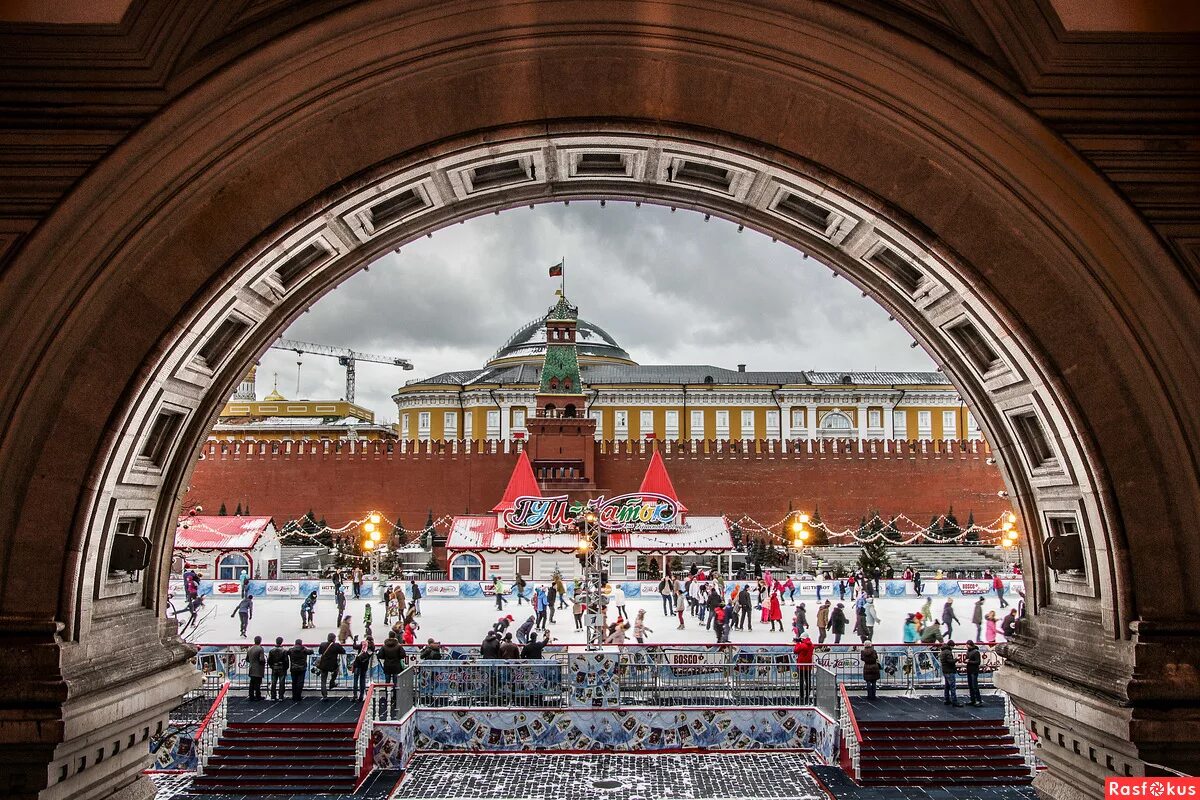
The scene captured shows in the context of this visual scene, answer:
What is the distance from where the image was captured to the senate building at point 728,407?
68750 mm

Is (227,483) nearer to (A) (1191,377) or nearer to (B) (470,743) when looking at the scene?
(B) (470,743)

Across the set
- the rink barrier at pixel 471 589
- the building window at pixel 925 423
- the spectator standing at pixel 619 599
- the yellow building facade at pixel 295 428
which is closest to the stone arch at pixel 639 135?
the spectator standing at pixel 619 599

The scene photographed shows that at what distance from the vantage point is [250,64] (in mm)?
4727

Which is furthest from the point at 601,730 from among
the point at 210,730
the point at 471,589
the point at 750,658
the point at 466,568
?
the point at 466,568

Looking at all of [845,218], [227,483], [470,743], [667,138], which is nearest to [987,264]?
[845,218]

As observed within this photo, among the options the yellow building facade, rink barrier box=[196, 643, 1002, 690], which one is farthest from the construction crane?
rink barrier box=[196, 643, 1002, 690]

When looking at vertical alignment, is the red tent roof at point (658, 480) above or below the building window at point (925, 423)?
below

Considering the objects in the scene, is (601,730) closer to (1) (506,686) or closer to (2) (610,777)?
(2) (610,777)

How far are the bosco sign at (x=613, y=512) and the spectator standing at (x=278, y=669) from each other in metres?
16.3

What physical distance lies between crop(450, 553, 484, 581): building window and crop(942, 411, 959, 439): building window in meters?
49.6

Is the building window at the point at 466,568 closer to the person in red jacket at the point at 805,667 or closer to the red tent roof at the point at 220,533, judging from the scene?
the red tent roof at the point at 220,533

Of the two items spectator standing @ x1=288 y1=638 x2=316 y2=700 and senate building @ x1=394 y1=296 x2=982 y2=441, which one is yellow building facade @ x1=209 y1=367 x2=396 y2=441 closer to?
senate building @ x1=394 y1=296 x2=982 y2=441

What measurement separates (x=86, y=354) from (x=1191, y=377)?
6.34 m

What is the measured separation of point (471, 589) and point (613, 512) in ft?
20.2
